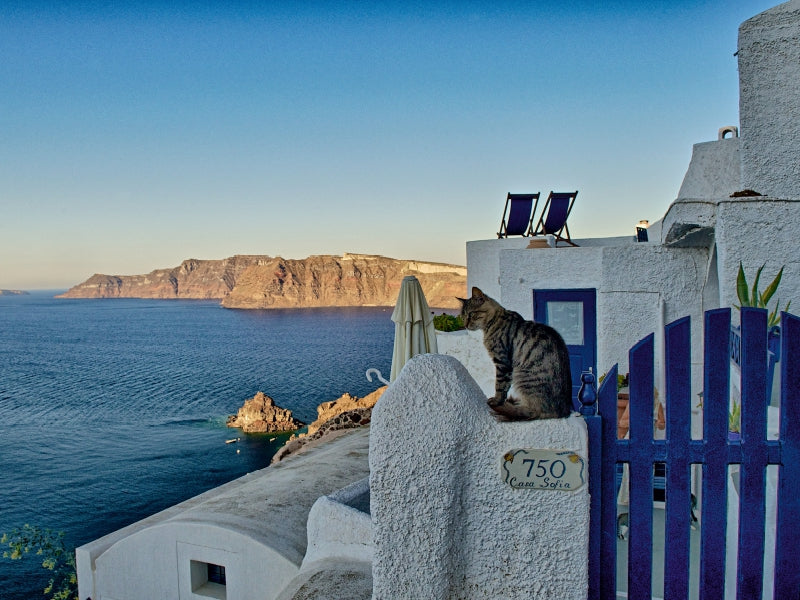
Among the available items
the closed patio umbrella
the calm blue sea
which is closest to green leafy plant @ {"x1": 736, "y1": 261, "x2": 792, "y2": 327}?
the closed patio umbrella

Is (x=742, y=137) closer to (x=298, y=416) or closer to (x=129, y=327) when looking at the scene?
(x=298, y=416)

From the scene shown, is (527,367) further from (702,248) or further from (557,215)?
(557,215)

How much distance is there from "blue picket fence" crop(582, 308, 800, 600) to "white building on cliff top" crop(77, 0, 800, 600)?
0.18 m

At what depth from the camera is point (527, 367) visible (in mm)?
2941

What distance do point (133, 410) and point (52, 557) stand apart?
2978cm

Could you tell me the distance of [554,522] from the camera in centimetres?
273

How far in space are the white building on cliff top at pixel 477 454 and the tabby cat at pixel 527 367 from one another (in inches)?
3.9

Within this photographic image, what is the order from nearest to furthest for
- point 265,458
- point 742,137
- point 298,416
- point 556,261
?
point 742,137, point 556,261, point 265,458, point 298,416

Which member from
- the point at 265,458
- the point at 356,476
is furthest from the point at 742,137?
the point at 265,458

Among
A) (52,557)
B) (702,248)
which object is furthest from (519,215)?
(52,557)

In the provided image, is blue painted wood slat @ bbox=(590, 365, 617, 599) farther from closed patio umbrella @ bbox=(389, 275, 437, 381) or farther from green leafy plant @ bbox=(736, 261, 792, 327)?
closed patio umbrella @ bbox=(389, 275, 437, 381)

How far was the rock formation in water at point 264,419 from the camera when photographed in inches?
1454

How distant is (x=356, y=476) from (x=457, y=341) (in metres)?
2.66

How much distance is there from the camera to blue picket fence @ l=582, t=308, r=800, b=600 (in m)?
2.67
